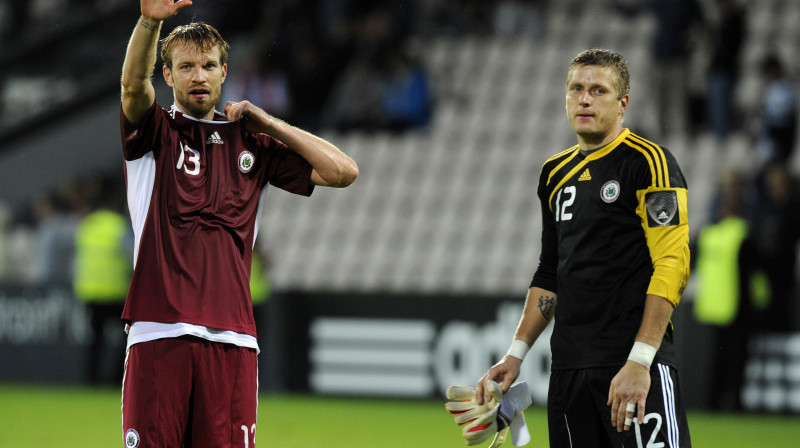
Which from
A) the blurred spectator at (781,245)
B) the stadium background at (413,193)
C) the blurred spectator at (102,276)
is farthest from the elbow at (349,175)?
the blurred spectator at (102,276)

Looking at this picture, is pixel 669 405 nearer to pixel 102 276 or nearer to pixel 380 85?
pixel 102 276

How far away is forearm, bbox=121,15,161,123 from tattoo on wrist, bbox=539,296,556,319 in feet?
5.55

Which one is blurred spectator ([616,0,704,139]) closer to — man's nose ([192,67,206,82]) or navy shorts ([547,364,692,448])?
navy shorts ([547,364,692,448])

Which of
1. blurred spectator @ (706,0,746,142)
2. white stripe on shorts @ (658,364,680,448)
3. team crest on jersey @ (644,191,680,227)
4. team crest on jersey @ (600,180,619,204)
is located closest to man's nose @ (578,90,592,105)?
team crest on jersey @ (600,180,619,204)

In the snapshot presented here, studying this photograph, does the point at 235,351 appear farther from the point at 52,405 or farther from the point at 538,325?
the point at 52,405

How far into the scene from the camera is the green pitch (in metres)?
9.57

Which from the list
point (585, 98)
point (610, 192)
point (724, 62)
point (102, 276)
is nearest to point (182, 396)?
point (610, 192)

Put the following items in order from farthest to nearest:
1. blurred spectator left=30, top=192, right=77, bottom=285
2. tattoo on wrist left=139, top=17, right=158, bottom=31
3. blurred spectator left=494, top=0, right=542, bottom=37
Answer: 1. blurred spectator left=494, top=0, right=542, bottom=37
2. blurred spectator left=30, top=192, right=77, bottom=285
3. tattoo on wrist left=139, top=17, right=158, bottom=31

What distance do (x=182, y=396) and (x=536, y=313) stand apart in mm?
1424

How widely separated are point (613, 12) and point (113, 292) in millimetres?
7912

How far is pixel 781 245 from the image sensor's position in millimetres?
11867

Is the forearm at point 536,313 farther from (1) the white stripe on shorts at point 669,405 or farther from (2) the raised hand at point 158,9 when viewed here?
(2) the raised hand at point 158,9

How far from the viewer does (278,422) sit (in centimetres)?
1077

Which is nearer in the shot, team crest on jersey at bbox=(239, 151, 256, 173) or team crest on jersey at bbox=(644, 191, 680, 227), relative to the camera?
team crest on jersey at bbox=(644, 191, 680, 227)
